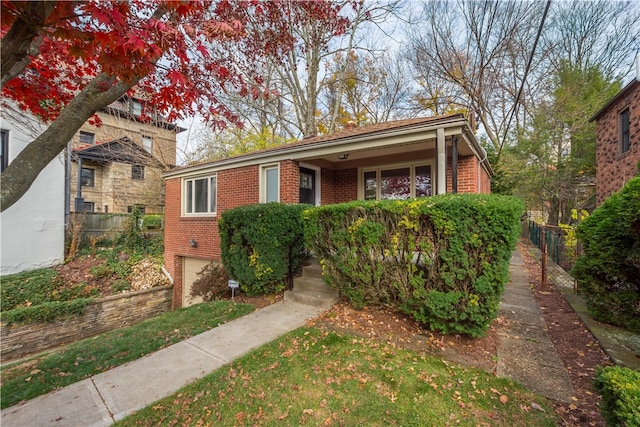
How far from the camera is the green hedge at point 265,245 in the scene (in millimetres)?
5582

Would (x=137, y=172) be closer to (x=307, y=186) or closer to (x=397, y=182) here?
(x=307, y=186)

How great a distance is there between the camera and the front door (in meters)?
8.05

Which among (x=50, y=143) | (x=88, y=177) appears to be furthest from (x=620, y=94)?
(x=88, y=177)

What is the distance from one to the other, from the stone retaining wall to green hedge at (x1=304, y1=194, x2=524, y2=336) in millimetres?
7262

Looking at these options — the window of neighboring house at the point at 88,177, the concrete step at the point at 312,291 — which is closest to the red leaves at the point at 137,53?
the concrete step at the point at 312,291

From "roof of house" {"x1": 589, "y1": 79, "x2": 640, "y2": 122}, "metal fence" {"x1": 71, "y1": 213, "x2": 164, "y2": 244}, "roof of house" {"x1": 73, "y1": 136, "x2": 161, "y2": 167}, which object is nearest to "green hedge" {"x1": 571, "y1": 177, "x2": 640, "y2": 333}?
"roof of house" {"x1": 589, "y1": 79, "x2": 640, "y2": 122}

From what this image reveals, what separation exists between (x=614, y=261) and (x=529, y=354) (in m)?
2.04

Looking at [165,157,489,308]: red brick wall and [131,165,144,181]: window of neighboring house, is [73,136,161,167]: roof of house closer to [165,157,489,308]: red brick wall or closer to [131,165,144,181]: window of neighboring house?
[131,165,144,181]: window of neighboring house

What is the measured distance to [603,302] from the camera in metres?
3.98

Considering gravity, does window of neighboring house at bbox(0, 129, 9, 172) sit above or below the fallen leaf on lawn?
above

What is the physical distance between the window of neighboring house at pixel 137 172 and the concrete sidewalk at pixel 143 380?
20.2 metres

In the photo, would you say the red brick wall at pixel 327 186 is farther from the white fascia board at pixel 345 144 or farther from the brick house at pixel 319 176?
the white fascia board at pixel 345 144

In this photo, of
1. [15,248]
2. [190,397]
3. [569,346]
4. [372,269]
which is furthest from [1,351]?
[569,346]

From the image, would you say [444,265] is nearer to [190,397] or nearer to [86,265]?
[190,397]
